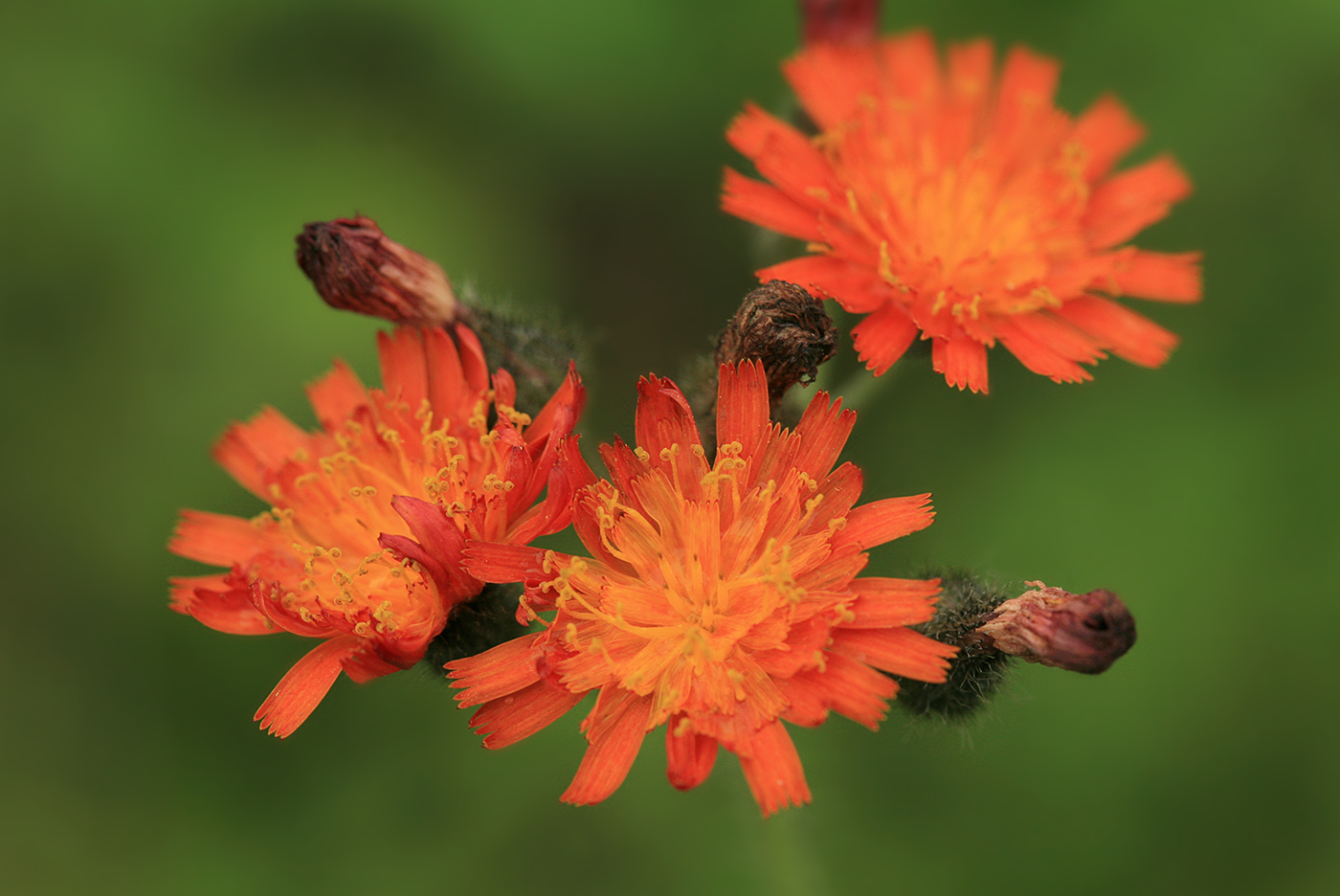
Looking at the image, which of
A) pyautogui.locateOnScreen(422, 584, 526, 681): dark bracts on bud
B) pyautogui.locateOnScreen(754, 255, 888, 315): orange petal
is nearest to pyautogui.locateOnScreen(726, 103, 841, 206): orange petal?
pyautogui.locateOnScreen(754, 255, 888, 315): orange petal

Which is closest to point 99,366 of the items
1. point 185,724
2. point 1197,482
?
point 185,724

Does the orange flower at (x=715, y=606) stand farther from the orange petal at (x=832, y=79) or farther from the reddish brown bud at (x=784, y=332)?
the orange petal at (x=832, y=79)

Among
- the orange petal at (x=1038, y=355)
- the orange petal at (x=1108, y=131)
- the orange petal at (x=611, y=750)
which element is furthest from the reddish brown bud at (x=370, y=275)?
the orange petal at (x=1108, y=131)

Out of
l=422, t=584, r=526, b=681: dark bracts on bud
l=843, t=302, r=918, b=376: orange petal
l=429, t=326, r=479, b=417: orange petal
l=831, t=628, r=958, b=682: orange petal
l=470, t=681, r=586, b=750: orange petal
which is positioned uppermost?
l=429, t=326, r=479, b=417: orange petal

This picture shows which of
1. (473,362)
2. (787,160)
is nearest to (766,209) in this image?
(787,160)

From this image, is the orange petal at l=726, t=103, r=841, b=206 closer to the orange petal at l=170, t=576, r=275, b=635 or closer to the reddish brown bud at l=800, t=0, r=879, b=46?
the reddish brown bud at l=800, t=0, r=879, b=46

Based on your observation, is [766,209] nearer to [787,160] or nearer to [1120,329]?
[787,160]

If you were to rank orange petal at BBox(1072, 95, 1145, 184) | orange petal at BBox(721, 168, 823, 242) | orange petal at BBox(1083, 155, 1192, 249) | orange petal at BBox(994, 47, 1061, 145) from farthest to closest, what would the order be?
orange petal at BBox(1072, 95, 1145, 184)
orange petal at BBox(994, 47, 1061, 145)
orange petal at BBox(1083, 155, 1192, 249)
orange petal at BBox(721, 168, 823, 242)
